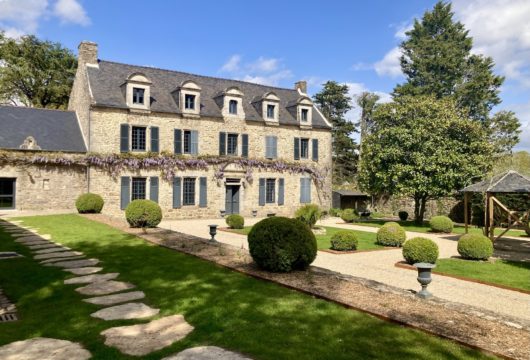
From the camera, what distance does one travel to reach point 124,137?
25.6m

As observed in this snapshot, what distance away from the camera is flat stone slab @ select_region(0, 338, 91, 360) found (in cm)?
488

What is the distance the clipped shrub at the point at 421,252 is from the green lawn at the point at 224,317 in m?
6.18

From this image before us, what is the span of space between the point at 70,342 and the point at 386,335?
14.0 feet

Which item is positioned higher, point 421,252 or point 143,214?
point 143,214

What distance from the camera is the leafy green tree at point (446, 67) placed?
1795 inches

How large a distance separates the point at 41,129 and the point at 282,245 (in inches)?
866

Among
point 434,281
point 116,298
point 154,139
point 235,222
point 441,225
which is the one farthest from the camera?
point 154,139

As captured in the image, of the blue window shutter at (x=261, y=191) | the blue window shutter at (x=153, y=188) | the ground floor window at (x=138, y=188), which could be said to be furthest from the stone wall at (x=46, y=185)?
the blue window shutter at (x=261, y=191)

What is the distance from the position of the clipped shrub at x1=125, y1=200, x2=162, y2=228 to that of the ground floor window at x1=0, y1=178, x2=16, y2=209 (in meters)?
10.4

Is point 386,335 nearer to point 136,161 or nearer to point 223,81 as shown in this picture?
point 136,161

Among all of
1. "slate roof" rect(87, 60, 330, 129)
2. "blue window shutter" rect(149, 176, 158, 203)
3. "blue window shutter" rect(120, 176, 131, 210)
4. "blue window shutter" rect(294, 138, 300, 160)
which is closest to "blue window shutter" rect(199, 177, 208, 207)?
"blue window shutter" rect(149, 176, 158, 203)

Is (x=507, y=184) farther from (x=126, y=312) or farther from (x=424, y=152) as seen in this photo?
(x=126, y=312)

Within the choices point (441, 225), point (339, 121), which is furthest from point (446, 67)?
point (441, 225)

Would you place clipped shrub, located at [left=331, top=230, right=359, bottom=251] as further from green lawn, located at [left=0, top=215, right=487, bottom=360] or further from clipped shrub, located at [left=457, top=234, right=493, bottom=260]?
green lawn, located at [left=0, top=215, right=487, bottom=360]
